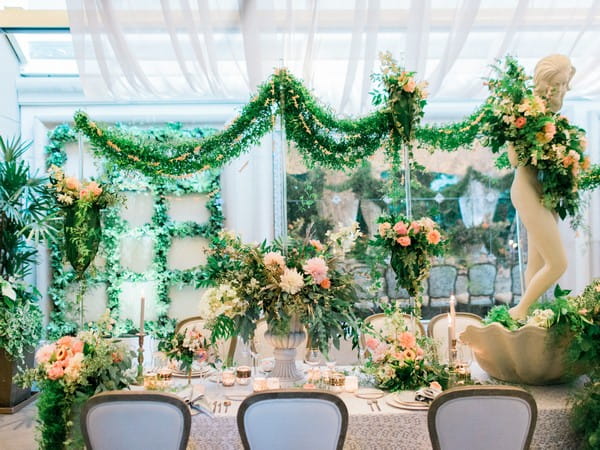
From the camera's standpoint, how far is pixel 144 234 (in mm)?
6273

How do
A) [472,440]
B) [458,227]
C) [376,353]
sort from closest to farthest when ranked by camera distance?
[472,440]
[376,353]
[458,227]

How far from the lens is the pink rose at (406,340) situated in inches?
127

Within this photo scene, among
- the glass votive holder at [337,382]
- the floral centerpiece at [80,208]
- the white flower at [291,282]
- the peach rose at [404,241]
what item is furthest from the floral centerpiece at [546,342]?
the floral centerpiece at [80,208]

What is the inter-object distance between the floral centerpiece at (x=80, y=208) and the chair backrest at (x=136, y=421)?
5.42 ft

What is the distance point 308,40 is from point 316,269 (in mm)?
2713

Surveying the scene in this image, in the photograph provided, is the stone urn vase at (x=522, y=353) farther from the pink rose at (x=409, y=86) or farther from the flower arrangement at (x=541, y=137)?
the pink rose at (x=409, y=86)

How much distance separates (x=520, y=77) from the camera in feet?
11.2

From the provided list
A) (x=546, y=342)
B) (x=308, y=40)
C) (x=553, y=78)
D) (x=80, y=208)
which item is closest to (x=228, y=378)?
(x=80, y=208)

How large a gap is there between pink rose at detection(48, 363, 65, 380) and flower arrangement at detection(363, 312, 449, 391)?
1.51 m

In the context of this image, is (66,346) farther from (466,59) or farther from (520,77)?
(466,59)

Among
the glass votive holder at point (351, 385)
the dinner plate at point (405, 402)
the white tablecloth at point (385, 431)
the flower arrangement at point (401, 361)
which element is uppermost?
the flower arrangement at point (401, 361)

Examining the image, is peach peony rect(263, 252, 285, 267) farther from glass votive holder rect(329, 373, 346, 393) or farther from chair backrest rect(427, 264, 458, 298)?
chair backrest rect(427, 264, 458, 298)

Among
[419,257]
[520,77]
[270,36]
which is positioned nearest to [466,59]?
[270,36]

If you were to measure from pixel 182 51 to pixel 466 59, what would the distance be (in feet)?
8.88
